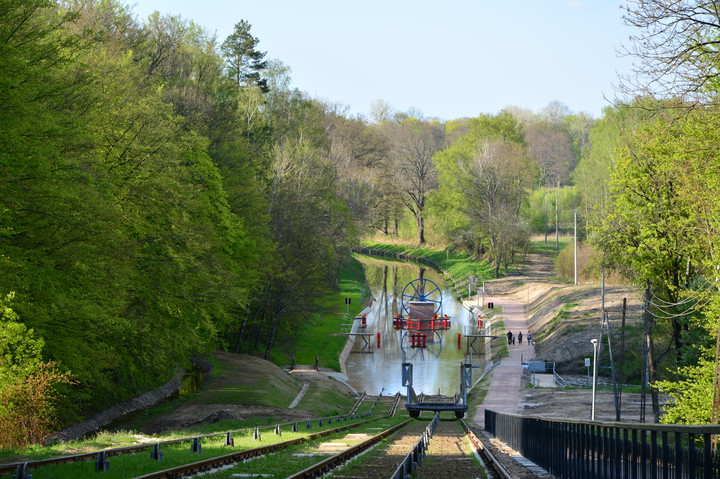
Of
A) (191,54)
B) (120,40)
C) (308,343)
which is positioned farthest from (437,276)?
(120,40)

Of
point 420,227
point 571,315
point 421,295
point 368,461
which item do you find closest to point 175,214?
point 368,461

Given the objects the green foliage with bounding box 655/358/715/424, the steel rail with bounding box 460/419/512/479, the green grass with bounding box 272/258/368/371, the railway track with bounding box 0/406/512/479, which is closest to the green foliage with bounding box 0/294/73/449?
the railway track with bounding box 0/406/512/479

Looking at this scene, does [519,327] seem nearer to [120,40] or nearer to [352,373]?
[352,373]

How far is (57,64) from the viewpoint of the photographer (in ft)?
83.0

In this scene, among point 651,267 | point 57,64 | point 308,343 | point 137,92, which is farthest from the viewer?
point 308,343

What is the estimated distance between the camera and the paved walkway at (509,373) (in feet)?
161

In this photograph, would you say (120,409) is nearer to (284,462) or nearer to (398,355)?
(284,462)

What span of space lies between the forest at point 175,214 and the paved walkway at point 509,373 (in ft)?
32.1

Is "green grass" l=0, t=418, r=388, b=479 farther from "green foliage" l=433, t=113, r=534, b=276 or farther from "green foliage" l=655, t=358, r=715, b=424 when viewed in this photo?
"green foliage" l=433, t=113, r=534, b=276

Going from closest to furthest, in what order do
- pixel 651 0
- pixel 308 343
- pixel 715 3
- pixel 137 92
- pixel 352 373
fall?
1. pixel 651 0
2. pixel 715 3
3. pixel 137 92
4. pixel 352 373
5. pixel 308 343

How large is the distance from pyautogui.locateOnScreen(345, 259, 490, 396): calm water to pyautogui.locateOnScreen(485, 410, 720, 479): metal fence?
127 feet

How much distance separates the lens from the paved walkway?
161ft

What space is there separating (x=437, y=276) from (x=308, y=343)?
176 feet

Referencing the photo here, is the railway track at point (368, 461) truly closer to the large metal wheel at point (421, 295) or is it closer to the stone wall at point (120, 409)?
the stone wall at point (120, 409)
